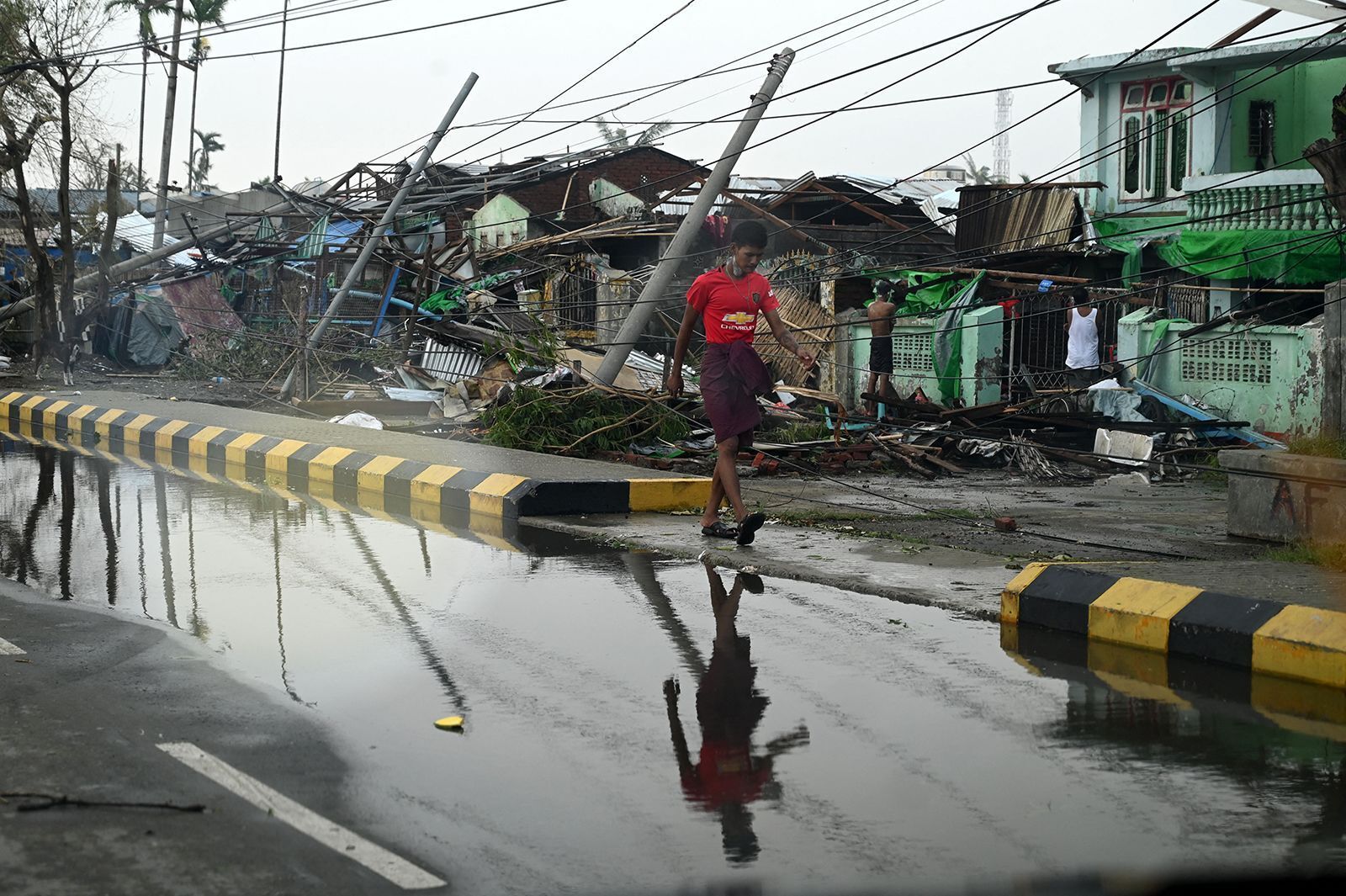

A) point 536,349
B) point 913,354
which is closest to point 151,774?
point 536,349

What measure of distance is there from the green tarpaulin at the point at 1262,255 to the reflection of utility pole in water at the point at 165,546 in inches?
514

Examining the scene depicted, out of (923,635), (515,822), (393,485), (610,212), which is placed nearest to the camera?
(515,822)

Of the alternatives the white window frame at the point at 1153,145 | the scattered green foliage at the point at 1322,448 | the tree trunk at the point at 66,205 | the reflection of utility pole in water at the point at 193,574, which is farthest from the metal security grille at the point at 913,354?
the tree trunk at the point at 66,205

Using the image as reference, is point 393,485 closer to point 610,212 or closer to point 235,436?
point 235,436

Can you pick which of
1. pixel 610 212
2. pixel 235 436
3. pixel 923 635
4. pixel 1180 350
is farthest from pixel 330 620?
pixel 610 212

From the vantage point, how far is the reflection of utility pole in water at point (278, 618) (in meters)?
5.60

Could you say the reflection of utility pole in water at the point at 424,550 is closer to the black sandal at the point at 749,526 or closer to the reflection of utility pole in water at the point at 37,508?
the black sandal at the point at 749,526

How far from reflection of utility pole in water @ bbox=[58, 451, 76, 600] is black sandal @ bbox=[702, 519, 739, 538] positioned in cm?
371

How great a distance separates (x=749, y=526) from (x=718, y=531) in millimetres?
521

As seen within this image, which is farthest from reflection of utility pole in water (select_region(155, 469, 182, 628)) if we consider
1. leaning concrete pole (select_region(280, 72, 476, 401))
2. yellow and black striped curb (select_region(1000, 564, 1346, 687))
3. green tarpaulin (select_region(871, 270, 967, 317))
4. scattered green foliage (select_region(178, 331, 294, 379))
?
scattered green foliage (select_region(178, 331, 294, 379))

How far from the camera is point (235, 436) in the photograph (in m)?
15.5

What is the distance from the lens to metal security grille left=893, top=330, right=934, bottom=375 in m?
23.1

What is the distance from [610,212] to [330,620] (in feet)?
97.8

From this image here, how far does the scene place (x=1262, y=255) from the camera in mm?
21609
